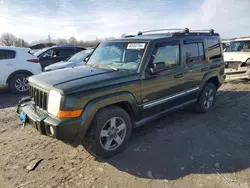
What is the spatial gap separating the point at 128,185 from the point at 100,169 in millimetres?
527

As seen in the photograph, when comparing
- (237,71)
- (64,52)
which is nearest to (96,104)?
(237,71)

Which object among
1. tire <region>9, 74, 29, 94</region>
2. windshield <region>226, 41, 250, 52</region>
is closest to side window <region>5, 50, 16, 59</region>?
tire <region>9, 74, 29, 94</region>

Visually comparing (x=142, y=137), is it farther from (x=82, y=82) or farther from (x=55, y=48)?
(x=55, y=48)

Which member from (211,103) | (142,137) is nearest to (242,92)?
(211,103)

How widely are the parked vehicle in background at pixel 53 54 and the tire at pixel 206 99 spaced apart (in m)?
7.88

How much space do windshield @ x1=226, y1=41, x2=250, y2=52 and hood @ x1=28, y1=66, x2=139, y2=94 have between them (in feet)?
25.0

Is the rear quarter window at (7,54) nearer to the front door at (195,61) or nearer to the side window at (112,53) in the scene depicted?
A: the side window at (112,53)

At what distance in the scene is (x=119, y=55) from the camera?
12.8 ft

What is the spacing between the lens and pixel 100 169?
3.04 meters

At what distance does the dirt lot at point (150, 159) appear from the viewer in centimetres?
278

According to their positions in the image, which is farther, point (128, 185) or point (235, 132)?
point (235, 132)

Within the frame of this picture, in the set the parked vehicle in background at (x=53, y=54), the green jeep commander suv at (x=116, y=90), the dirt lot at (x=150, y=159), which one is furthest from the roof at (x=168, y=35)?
the parked vehicle in background at (x=53, y=54)

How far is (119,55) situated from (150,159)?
191cm

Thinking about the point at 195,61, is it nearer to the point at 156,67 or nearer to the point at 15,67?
the point at 156,67
